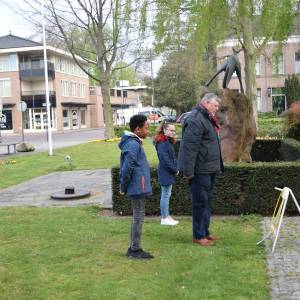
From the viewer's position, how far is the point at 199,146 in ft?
21.6

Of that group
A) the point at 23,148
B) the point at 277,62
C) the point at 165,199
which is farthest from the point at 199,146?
the point at 23,148

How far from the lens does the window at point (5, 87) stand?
65750mm

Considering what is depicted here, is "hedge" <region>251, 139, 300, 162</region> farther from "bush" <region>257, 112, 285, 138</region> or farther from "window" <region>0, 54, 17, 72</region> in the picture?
"window" <region>0, 54, 17, 72</region>

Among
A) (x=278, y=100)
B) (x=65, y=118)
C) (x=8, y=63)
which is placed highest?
(x=8, y=63)

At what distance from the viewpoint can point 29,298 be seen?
16.6 feet

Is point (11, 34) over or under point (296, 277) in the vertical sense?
over

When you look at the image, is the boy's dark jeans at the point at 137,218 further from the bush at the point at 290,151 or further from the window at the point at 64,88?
the window at the point at 64,88

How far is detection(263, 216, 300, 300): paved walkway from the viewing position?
16.5 ft

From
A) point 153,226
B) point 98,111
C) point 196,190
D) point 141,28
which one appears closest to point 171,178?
point 153,226

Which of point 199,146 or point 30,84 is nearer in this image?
point 199,146

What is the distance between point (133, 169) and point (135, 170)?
0.03 m

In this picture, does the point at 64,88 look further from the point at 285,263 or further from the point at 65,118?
the point at 285,263

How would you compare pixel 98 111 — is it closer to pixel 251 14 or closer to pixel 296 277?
pixel 251 14

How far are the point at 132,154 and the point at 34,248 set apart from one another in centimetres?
201
